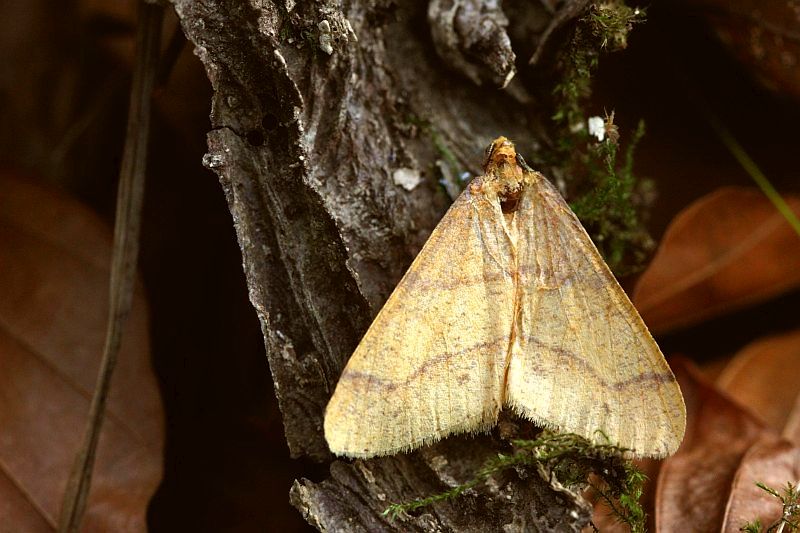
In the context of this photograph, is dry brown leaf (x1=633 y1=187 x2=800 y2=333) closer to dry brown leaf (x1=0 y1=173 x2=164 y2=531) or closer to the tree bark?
the tree bark

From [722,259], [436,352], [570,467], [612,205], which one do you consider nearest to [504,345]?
[436,352]

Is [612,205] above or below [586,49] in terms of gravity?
below

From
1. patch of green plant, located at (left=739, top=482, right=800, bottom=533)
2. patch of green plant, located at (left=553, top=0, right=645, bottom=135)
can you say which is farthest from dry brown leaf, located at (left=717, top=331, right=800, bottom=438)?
patch of green plant, located at (left=553, top=0, right=645, bottom=135)

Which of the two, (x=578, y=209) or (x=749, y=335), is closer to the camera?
(x=578, y=209)

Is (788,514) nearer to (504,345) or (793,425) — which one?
(793,425)

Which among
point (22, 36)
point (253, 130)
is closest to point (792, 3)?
point (253, 130)

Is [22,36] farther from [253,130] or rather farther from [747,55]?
[747,55]

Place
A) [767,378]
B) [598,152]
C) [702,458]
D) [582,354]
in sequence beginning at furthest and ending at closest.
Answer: [767,378] < [702,458] < [598,152] < [582,354]
